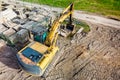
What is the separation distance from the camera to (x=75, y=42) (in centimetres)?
2556

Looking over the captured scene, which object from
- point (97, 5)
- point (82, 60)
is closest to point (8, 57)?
point (82, 60)

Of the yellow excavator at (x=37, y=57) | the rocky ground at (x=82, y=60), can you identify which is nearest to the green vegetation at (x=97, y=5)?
the rocky ground at (x=82, y=60)

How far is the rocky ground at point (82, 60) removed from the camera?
2027 centimetres

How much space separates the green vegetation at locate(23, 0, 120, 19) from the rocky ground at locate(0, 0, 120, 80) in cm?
729

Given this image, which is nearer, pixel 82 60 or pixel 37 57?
pixel 37 57

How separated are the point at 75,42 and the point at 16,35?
25.2ft

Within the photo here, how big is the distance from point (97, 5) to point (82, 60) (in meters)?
17.2

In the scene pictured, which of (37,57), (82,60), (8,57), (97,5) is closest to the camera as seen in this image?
(37,57)

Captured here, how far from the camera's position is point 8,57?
2230 cm

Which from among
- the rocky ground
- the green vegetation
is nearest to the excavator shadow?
the rocky ground

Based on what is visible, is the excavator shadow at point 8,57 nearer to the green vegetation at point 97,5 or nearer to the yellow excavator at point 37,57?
the yellow excavator at point 37,57

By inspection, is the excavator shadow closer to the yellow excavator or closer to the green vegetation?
the yellow excavator

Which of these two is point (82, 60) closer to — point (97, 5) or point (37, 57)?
point (37, 57)

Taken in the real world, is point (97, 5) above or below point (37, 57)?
above
